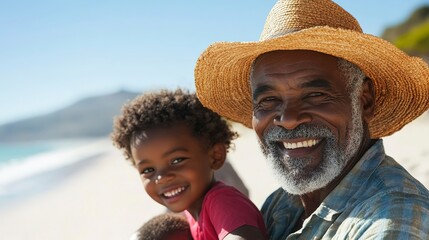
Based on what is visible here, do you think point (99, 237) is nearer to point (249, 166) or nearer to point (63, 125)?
point (249, 166)

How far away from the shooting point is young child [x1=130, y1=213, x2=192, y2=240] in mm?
3570

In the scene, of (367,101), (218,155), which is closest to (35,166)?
(218,155)

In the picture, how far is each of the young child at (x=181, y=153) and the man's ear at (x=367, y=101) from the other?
2.48 ft

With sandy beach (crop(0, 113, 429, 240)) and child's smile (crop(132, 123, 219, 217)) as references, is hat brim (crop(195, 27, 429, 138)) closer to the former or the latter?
child's smile (crop(132, 123, 219, 217))

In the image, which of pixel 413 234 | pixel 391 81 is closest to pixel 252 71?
pixel 391 81

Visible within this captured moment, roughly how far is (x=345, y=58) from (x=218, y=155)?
1.19m

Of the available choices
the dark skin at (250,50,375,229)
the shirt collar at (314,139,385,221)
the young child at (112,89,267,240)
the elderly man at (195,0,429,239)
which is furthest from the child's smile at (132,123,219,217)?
the shirt collar at (314,139,385,221)

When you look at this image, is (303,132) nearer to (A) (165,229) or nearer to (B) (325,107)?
(B) (325,107)

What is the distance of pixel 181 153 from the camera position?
3.61 meters

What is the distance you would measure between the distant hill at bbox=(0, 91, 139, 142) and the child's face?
75801 mm

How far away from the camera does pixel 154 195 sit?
374 centimetres

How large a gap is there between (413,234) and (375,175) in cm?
39

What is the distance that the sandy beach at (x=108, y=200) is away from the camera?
29.8ft

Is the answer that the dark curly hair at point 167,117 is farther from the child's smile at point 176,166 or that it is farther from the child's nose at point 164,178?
the child's nose at point 164,178
